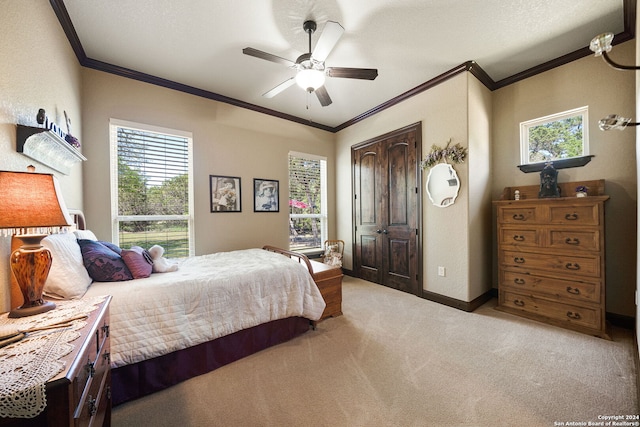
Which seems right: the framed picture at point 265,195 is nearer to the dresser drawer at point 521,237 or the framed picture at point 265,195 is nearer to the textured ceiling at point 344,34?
the textured ceiling at point 344,34

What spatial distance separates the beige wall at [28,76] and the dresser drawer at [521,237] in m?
4.14

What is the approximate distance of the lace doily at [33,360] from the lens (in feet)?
2.03

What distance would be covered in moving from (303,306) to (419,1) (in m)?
2.85

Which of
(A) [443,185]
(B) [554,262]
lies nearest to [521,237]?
(B) [554,262]

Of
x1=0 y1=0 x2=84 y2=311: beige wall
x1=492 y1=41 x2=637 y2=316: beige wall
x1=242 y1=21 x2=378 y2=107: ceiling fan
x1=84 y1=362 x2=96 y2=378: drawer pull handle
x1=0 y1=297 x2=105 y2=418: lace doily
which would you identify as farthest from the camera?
x1=492 y1=41 x2=637 y2=316: beige wall

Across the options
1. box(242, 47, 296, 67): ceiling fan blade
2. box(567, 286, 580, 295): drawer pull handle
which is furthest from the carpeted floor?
box(242, 47, 296, 67): ceiling fan blade

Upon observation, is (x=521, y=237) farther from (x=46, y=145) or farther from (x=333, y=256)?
Result: (x=46, y=145)

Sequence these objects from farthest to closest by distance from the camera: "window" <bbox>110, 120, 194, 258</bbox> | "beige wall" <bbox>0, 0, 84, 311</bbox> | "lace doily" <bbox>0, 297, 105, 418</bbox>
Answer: "window" <bbox>110, 120, 194, 258</bbox>, "beige wall" <bbox>0, 0, 84, 311</bbox>, "lace doily" <bbox>0, 297, 105, 418</bbox>

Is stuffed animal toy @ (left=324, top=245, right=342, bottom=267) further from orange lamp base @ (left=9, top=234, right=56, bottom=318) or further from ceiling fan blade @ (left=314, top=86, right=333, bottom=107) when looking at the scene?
orange lamp base @ (left=9, top=234, right=56, bottom=318)

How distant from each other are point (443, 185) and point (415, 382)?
2295 mm

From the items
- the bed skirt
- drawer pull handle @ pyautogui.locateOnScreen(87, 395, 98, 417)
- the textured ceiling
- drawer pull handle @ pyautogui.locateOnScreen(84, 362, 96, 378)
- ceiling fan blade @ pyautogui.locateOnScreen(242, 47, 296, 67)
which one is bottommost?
the bed skirt

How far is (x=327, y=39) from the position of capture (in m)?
1.92

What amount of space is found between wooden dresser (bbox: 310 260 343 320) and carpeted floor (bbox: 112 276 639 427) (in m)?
0.27

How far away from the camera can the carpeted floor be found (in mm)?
1476
